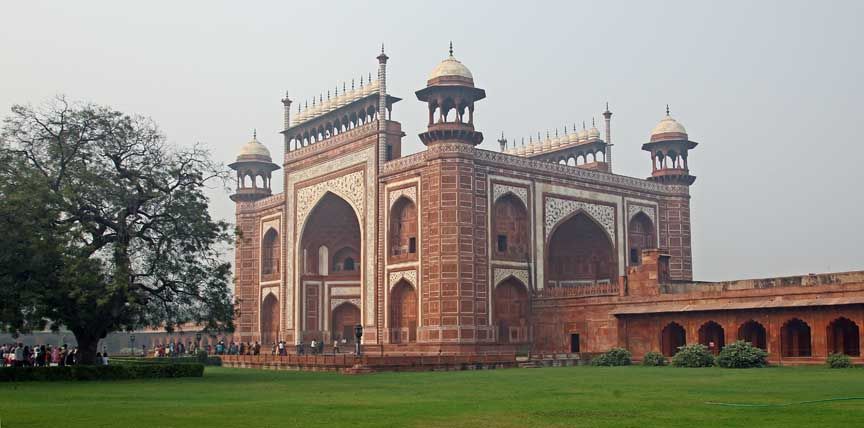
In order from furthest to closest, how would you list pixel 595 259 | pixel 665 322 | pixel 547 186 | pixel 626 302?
pixel 595 259 → pixel 547 186 → pixel 626 302 → pixel 665 322

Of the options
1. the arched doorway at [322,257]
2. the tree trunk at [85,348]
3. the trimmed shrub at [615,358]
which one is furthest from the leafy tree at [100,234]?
the arched doorway at [322,257]

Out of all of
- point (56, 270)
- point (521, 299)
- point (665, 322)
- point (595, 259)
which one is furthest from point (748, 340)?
point (56, 270)

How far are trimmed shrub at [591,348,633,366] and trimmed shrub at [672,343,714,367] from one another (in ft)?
7.85

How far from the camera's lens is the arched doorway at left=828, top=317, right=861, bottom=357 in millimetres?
25391

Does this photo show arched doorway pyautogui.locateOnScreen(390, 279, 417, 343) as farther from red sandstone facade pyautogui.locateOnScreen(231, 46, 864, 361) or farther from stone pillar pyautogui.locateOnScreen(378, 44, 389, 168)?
stone pillar pyautogui.locateOnScreen(378, 44, 389, 168)

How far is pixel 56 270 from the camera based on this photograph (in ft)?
69.2

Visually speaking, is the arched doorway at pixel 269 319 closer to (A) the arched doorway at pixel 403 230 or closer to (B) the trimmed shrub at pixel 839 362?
(A) the arched doorway at pixel 403 230

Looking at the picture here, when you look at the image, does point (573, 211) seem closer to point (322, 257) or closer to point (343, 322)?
point (343, 322)

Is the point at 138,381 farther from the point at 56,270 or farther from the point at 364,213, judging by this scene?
the point at 364,213

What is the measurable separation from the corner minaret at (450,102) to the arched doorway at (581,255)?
285 inches

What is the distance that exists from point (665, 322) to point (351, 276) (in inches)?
692

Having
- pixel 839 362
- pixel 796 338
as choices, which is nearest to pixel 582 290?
pixel 796 338

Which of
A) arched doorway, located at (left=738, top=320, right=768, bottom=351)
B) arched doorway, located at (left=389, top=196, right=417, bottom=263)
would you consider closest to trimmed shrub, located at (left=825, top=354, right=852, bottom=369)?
arched doorway, located at (left=738, top=320, right=768, bottom=351)

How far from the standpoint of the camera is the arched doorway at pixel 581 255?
128ft
